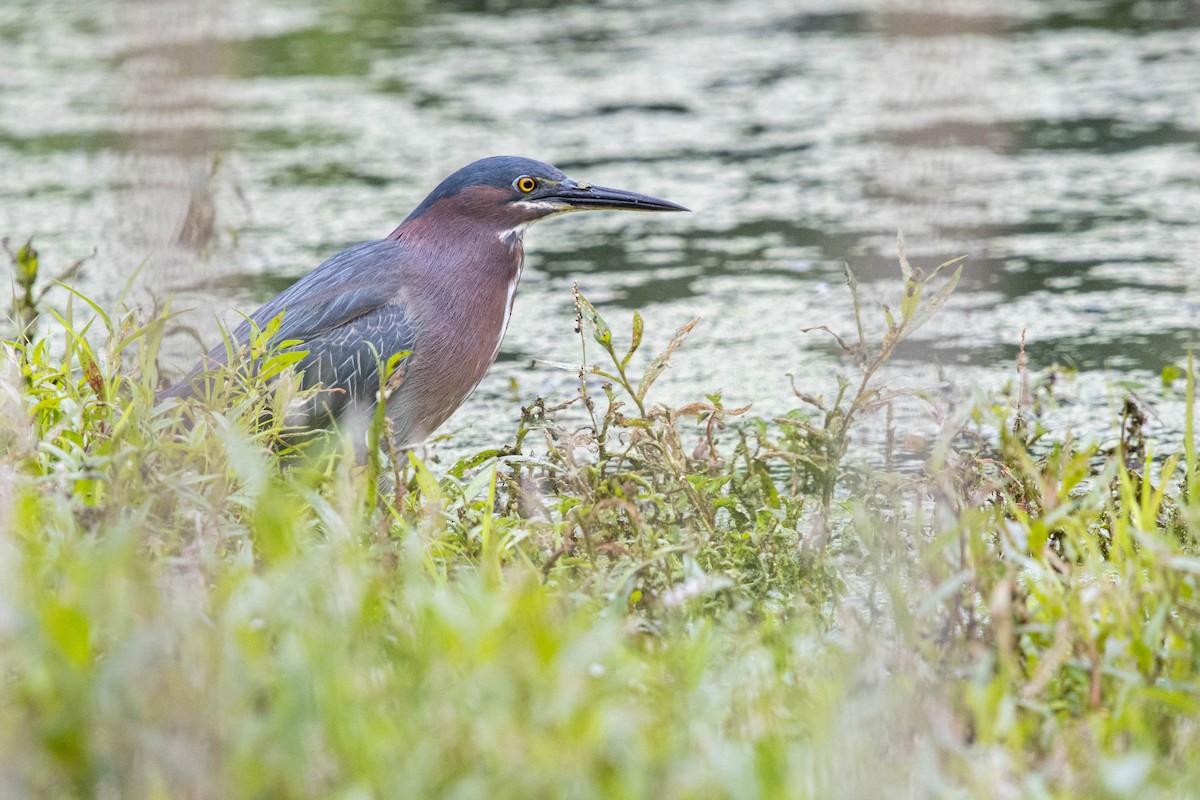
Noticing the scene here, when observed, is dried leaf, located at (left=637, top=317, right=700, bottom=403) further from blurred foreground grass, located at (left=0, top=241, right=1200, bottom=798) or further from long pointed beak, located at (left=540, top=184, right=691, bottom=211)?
long pointed beak, located at (left=540, top=184, right=691, bottom=211)

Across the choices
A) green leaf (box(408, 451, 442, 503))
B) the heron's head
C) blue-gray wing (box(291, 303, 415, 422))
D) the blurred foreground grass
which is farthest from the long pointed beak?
green leaf (box(408, 451, 442, 503))

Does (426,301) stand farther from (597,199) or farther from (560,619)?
(560,619)

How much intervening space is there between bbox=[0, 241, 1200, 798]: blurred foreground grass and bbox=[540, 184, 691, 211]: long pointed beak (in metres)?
0.73

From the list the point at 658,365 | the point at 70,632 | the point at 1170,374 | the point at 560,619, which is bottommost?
the point at 1170,374

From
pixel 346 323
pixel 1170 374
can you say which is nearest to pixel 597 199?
pixel 346 323

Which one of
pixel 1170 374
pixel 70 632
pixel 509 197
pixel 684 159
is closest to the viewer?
pixel 70 632

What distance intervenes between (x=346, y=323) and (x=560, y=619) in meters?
1.53

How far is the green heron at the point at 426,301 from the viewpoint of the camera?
3.84 m

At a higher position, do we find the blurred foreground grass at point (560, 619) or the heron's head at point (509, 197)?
the heron's head at point (509, 197)

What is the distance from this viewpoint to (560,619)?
2.55 m

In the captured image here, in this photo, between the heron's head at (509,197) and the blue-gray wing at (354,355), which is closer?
the blue-gray wing at (354,355)

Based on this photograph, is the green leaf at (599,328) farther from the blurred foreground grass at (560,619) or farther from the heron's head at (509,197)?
the heron's head at (509,197)

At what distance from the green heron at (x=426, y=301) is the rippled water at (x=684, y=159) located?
320 mm

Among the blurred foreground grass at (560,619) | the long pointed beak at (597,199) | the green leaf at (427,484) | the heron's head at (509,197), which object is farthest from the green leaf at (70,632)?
the long pointed beak at (597,199)
